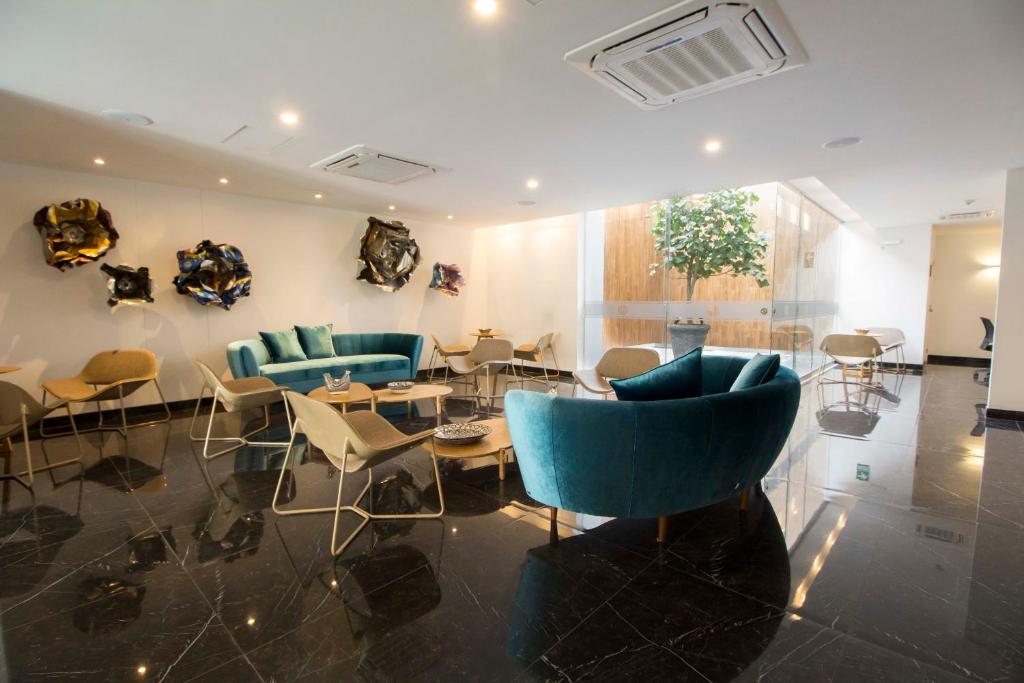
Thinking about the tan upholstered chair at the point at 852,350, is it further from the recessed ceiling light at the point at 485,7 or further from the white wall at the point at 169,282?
the white wall at the point at 169,282

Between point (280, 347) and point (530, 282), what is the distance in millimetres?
4235

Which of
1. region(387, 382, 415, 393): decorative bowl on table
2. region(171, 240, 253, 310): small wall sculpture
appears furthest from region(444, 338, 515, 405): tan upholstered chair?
region(171, 240, 253, 310): small wall sculpture

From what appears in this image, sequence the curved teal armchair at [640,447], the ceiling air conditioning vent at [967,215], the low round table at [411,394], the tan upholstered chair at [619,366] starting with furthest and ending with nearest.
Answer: the ceiling air conditioning vent at [967,215], the tan upholstered chair at [619,366], the low round table at [411,394], the curved teal armchair at [640,447]

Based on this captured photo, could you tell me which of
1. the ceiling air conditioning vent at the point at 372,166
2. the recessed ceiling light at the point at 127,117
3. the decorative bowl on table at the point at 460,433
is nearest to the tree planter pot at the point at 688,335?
the ceiling air conditioning vent at the point at 372,166

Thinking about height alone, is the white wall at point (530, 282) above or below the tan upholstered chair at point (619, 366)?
above

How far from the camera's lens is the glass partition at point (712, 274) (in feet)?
20.1

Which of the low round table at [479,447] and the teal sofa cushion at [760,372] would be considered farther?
the low round table at [479,447]

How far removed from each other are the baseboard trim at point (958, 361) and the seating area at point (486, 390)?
3782mm

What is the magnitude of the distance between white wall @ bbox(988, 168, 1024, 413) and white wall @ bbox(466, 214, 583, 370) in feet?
16.2

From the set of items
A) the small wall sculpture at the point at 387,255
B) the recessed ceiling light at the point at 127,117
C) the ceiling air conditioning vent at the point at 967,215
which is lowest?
the small wall sculpture at the point at 387,255

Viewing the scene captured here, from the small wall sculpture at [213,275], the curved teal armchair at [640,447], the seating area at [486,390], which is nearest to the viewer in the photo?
the seating area at [486,390]

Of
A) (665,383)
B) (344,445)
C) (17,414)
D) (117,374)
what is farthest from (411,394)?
(117,374)

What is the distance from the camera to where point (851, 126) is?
357 cm

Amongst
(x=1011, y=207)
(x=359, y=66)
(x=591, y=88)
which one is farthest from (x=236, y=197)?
(x=1011, y=207)
